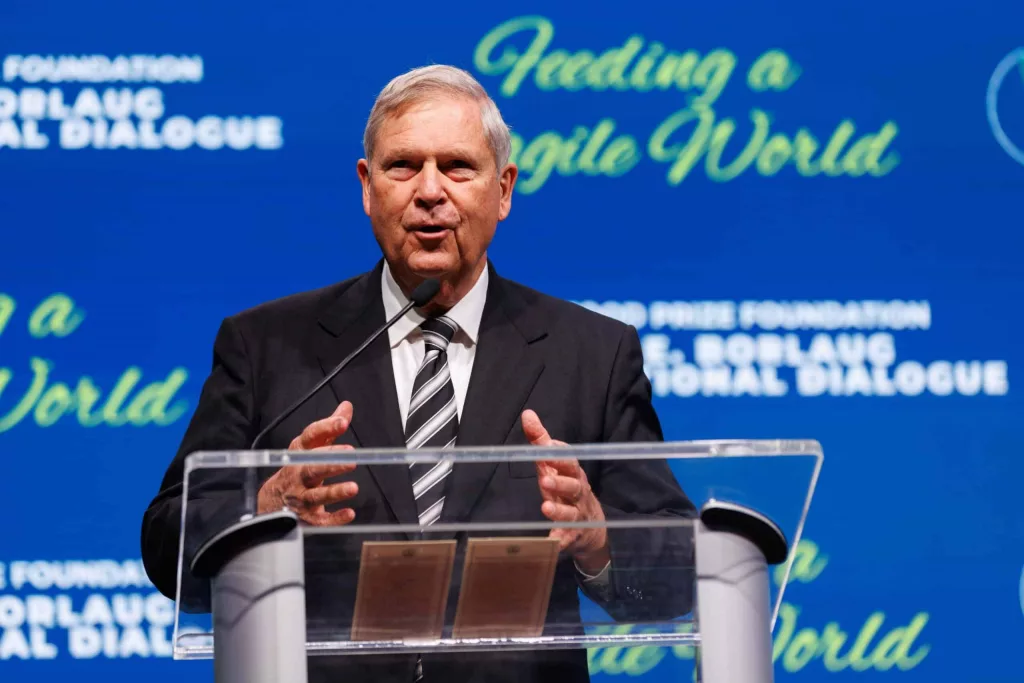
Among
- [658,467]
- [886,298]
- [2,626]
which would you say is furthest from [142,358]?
[658,467]

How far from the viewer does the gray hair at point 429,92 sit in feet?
7.52

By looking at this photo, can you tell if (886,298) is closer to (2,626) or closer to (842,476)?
(842,476)

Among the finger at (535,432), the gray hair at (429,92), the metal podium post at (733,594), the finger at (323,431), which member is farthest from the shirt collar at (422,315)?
the metal podium post at (733,594)

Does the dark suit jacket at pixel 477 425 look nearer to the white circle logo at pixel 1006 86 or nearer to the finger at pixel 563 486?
the finger at pixel 563 486

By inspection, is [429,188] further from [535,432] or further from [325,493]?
[325,493]

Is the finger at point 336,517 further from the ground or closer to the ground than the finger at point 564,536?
further from the ground

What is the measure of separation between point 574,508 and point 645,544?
9cm

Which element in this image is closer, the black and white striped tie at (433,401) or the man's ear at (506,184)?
the black and white striped tie at (433,401)

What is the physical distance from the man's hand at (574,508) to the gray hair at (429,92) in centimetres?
87

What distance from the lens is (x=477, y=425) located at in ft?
7.00

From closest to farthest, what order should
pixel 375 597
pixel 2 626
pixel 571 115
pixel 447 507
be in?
pixel 375 597, pixel 447 507, pixel 2 626, pixel 571 115

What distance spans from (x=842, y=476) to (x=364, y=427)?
153cm

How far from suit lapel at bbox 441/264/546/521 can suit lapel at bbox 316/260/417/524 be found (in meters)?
0.11

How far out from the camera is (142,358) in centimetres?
325
